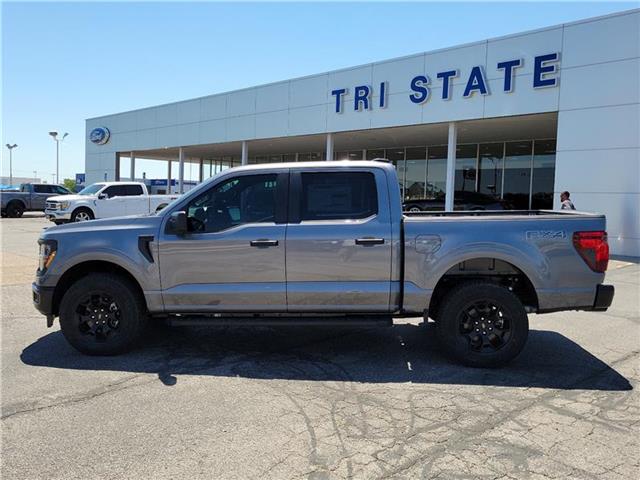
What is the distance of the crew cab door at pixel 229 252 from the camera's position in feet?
16.8

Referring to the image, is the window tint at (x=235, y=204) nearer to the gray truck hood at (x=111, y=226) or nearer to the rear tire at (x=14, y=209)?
the gray truck hood at (x=111, y=226)

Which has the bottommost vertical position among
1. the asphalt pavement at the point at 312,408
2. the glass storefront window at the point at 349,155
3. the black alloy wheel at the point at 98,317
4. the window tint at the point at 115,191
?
the asphalt pavement at the point at 312,408

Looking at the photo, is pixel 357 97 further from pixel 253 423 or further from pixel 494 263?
pixel 253 423

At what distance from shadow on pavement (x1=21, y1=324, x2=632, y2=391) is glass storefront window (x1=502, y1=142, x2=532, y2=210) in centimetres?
1739

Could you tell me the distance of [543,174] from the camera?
877 inches

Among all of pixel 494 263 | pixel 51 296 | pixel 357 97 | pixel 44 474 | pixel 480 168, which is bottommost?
pixel 44 474

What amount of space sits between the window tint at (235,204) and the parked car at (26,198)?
2575 cm

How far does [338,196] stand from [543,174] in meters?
19.6

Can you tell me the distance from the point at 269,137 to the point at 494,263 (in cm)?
2055

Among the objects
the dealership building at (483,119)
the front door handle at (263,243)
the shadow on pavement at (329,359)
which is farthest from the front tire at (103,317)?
the dealership building at (483,119)

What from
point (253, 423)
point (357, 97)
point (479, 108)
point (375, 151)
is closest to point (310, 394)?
point (253, 423)

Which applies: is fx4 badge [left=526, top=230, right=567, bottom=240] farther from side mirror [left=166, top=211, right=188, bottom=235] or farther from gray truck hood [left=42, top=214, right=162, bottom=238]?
gray truck hood [left=42, top=214, right=162, bottom=238]

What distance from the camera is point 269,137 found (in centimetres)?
2469

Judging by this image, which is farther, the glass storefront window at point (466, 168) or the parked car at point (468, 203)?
the glass storefront window at point (466, 168)
